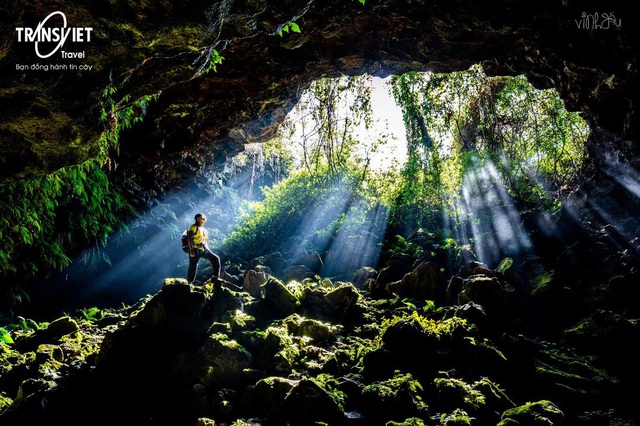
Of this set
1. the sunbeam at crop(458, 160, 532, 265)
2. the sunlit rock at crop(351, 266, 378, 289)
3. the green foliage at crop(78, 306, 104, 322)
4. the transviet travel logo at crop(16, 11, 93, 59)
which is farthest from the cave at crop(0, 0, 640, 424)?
the sunlit rock at crop(351, 266, 378, 289)

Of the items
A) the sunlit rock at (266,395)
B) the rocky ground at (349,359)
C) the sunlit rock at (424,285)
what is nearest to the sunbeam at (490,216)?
the rocky ground at (349,359)

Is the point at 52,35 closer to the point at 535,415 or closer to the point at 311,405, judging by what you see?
the point at 311,405

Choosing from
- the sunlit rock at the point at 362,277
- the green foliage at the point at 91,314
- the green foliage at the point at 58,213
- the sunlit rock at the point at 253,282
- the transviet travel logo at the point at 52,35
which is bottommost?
the green foliage at the point at 91,314

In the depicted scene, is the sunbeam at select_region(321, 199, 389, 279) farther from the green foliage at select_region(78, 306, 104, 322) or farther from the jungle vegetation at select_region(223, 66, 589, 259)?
the green foliage at select_region(78, 306, 104, 322)

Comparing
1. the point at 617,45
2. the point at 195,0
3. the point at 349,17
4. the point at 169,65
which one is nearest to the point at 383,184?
the point at 349,17

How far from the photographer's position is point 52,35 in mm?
3211

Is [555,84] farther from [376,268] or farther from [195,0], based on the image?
[195,0]

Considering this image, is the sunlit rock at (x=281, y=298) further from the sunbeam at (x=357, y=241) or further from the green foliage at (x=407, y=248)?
the green foliage at (x=407, y=248)

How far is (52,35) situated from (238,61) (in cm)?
599

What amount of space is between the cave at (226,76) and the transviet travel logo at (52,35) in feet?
0.06

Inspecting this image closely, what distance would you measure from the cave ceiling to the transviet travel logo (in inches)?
1.4

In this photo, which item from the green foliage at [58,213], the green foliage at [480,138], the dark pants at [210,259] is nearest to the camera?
the green foliage at [58,213]

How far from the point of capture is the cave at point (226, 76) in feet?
11.7

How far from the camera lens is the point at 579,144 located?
13.0 meters
